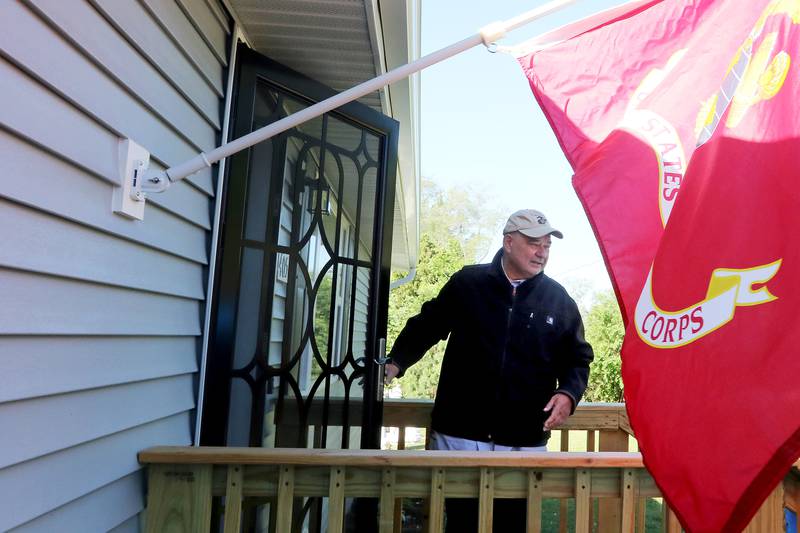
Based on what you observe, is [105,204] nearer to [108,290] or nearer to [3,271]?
[108,290]

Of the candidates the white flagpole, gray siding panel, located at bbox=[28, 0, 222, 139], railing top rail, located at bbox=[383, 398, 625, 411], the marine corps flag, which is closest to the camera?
the marine corps flag

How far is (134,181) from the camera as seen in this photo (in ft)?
5.88

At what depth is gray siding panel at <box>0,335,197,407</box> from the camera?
1.34 metres

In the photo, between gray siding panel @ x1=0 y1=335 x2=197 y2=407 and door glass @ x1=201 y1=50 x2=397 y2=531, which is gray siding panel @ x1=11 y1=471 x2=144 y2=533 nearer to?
gray siding panel @ x1=0 y1=335 x2=197 y2=407

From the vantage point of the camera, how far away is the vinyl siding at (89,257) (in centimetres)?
133

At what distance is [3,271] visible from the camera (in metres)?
1.29

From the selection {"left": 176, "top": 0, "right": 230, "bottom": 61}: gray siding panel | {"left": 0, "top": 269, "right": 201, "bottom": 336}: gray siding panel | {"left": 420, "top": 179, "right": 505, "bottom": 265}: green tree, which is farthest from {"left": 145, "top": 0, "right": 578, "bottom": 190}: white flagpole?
{"left": 420, "top": 179, "right": 505, "bottom": 265}: green tree

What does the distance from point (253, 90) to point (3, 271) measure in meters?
1.69

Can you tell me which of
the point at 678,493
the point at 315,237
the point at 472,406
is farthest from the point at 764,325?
the point at 315,237

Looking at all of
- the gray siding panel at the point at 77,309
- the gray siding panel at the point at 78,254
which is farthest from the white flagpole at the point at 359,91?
the gray siding panel at the point at 77,309

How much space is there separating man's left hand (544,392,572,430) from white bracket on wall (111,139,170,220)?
1.84 m

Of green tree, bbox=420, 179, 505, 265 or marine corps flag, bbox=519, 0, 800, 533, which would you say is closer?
marine corps flag, bbox=519, 0, 800, 533

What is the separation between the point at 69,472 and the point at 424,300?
18.7 m

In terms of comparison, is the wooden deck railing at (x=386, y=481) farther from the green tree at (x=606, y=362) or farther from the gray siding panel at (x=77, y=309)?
the green tree at (x=606, y=362)
